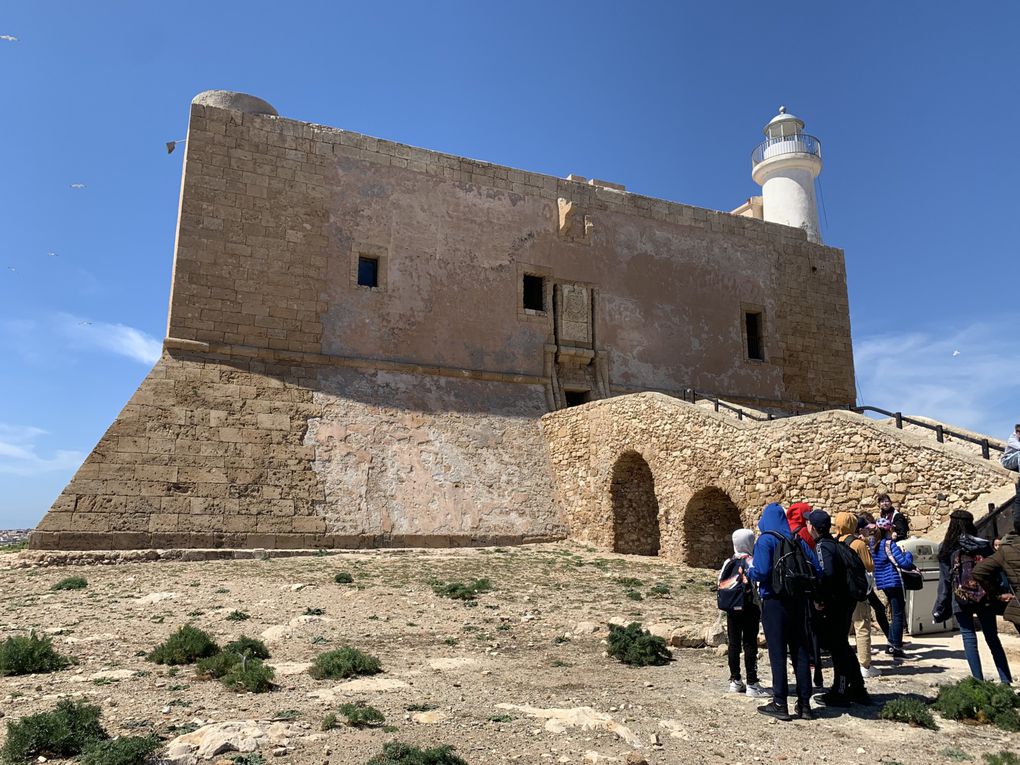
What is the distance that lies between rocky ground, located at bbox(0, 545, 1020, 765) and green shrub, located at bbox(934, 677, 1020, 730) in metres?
0.10

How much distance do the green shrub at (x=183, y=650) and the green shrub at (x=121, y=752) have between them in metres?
2.08

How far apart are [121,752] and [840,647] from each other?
172 inches

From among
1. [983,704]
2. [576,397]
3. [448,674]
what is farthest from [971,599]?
[576,397]

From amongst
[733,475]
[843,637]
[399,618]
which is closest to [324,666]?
[399,618]

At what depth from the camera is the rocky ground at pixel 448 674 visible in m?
4.20

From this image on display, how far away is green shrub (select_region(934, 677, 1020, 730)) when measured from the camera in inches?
177

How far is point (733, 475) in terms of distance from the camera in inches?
463

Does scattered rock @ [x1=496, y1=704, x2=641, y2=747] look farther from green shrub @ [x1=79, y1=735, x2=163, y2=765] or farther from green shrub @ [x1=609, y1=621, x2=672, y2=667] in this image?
green shrub @ [x1=79, y1=735, x2=163, y2=765]

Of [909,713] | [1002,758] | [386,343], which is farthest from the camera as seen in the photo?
[386,343]

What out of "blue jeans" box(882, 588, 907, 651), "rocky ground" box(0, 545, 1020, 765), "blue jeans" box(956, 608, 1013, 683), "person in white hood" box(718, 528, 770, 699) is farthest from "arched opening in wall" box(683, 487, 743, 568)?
"person in white hood" box(718, 528, 770, 699)

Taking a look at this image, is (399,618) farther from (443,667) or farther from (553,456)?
(553,456)

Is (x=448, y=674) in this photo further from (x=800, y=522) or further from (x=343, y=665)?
(x=800, y=522)

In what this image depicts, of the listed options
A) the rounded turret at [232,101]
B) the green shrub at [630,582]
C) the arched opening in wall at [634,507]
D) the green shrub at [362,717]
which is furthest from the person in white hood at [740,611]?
the rounded turret at [232,101]

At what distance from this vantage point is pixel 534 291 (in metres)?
17.8
